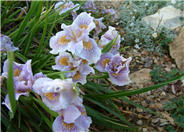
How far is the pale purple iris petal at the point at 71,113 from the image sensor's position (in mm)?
1005

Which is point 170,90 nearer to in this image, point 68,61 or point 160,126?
point 160,126

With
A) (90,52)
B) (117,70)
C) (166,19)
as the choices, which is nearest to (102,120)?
(117,70)

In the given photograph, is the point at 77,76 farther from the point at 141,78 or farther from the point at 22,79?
the point at 141,78

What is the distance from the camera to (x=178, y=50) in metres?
3.02

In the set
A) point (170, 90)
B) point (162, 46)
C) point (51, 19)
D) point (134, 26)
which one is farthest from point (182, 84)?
point (51, 19)

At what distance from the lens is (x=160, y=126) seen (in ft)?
6.91

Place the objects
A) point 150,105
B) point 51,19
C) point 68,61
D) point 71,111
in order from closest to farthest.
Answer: point 71,111 < point 68,61 < point 51,19 < point 150,105

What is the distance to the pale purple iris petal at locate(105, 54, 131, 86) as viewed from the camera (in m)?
1.29

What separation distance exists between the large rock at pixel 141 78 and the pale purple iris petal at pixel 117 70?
1250 mm

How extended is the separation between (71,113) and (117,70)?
16.3 inches

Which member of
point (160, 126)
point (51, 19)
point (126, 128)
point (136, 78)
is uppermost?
point (51, 19)

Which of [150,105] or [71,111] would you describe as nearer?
[71,111]

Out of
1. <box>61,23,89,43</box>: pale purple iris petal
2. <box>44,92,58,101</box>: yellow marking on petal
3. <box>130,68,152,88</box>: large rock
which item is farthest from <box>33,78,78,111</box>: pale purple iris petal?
<box>130,68,152,88</box>: large rock

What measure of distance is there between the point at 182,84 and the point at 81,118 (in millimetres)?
1742
